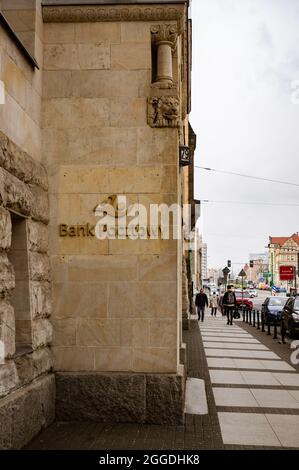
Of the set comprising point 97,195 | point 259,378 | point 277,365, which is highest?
point 97,195

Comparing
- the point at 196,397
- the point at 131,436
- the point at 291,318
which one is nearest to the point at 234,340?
the point at 291,318

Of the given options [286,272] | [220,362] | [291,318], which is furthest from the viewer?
[286,272]

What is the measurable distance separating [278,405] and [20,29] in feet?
23.1

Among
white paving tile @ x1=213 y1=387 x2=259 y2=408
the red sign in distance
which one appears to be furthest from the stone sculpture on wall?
the red sign in distance

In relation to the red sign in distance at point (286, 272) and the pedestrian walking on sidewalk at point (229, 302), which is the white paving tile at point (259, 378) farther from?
the red sign in distance at point (286, 272)

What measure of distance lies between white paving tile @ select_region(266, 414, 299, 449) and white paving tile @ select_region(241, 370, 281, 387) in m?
2.72

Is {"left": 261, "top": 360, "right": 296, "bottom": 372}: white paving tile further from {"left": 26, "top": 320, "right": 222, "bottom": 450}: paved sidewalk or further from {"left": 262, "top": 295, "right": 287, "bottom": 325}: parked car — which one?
{"left": 262, "top": 295, "right": 287, "bottom": 325}: parked car

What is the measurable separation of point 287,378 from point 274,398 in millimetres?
2164

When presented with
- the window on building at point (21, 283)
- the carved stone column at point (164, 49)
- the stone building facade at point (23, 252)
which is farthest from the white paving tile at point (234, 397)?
the carved stone column at point (164, 49)

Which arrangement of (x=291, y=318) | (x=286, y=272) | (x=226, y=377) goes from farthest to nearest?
(x=286, y=272)
(x=291, y=318)
(x=226, y=377)

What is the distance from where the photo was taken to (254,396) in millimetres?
9500

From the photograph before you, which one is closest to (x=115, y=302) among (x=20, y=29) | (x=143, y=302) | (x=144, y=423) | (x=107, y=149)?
(x=143, y=302)

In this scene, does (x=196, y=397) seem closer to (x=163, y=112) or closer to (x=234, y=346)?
(x=163, y=112)

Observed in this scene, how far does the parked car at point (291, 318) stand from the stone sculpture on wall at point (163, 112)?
43.7 ft
